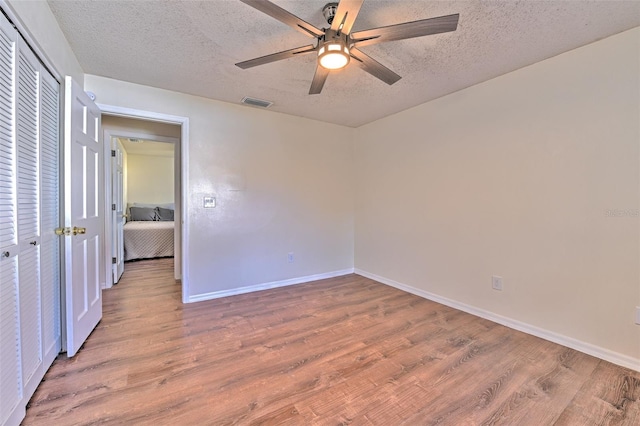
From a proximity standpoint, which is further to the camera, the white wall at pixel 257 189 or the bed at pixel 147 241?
the bed at pixel 147 241

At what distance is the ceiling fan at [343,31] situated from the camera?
1.29 meters

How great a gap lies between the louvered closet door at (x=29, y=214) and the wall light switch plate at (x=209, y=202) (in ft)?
4.99

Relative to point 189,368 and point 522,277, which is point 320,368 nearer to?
point 189,368

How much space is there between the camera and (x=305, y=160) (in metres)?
3.76

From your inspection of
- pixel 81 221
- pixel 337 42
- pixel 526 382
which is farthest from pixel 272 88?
pixel 526 382

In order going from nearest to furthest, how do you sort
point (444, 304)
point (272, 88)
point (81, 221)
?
1. point (81, 221)
2. point (272, 88)
3. point (444, 304)

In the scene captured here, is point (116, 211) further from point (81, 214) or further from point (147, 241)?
point (81, 214)

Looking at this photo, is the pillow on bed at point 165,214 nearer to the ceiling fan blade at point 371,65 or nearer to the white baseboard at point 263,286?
the white baseboard at point 263,286

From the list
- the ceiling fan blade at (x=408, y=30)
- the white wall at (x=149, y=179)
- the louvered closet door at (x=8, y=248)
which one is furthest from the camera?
the white wall at (x=149, y=179)

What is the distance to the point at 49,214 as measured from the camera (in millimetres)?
1782

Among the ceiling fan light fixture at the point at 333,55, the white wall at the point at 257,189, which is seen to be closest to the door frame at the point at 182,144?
the white wall at the point at 257,189

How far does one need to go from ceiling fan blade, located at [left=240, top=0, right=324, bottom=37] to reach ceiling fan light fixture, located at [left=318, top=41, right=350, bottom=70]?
0.09 m

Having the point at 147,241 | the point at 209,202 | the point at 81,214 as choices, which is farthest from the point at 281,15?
the point at 147,241

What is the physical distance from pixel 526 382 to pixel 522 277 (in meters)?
0.98
